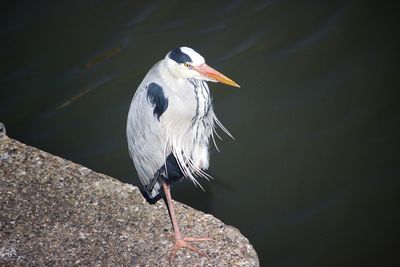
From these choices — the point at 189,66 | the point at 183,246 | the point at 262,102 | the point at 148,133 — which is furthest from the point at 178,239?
the point at 262,102

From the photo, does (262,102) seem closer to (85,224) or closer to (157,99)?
(157,99)

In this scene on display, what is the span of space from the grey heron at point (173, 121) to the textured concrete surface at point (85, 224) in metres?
0.12

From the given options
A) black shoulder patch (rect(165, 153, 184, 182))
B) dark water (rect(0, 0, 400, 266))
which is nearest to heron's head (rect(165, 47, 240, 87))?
black shoulder patch (rect(165, 153, 184, 182))

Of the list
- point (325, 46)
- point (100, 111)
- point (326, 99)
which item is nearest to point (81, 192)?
point (100, 111)

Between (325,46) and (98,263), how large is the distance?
3641mm

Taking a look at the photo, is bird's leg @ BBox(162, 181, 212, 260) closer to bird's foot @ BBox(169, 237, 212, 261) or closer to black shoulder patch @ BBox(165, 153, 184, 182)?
bird's foot @ BBox(169, 237, 212, 261)

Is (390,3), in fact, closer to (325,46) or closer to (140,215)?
(325,46)

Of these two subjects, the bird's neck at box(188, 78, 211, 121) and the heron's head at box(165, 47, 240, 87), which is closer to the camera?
the heron's head at box(165, 47, 240, 87)

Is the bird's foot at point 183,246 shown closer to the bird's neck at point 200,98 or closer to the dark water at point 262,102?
the bird's neck at point 200,98

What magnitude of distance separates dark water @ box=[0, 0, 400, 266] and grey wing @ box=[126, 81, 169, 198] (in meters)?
0.99

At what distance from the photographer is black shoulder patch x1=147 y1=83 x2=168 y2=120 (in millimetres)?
3605

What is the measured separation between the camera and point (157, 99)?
3613mm

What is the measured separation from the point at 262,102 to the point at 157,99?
2.04 metres

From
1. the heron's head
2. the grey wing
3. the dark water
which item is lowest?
the dark water
